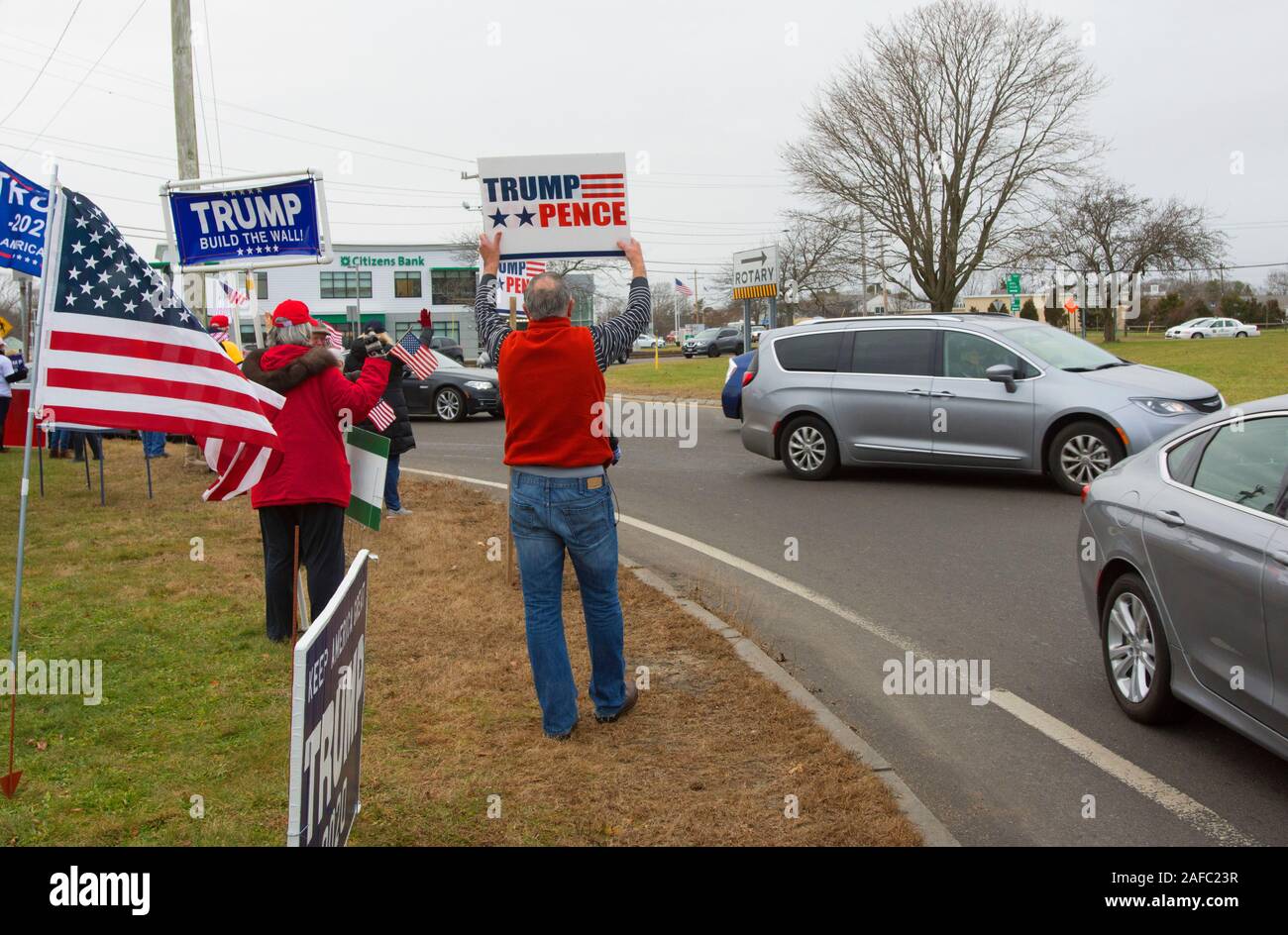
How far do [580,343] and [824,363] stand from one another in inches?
335

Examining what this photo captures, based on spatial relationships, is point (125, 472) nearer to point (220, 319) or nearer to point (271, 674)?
point (220, 319)

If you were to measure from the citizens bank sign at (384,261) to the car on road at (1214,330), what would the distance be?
2034 inches

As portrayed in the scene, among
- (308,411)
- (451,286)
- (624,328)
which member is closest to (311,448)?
(308,411)

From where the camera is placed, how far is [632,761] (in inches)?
189

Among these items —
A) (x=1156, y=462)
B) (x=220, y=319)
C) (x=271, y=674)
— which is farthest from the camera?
(x=220, y=319)

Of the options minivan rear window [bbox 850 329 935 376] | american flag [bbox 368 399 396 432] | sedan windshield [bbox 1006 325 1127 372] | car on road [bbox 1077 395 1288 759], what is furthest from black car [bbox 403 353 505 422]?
car on road [bbox 1077 395 1288 759]

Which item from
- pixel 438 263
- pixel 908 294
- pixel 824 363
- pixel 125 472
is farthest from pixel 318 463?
pixel 438 263

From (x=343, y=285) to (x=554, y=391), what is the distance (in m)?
85.1

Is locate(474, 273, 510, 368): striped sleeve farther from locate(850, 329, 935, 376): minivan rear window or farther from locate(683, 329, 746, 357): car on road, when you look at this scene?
locate(683, 329, 746, 357): car on road

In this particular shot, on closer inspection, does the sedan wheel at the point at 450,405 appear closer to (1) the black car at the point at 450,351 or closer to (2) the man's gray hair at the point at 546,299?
(1) the black car at the point at 450,351

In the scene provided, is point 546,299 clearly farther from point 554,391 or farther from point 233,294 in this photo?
point 233,294

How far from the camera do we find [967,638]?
22.2 ft

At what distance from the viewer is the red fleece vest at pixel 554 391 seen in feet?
15.8

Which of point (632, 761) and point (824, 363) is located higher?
point (824, 363)
